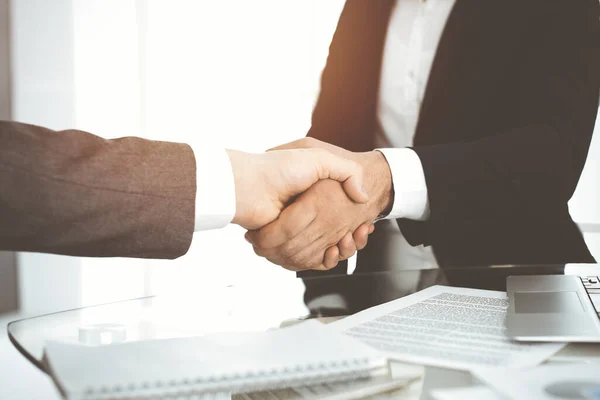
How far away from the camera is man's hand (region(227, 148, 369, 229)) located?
97cm

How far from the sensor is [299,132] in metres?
2.44

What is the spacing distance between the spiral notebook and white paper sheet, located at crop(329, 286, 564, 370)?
8 cm

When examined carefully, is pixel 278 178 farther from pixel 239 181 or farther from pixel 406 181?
pixel 406 181

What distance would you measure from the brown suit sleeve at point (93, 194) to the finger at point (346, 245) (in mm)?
464

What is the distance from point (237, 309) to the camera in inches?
32.6

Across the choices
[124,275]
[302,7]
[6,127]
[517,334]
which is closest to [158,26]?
[302,7]

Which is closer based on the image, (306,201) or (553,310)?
(553,310)

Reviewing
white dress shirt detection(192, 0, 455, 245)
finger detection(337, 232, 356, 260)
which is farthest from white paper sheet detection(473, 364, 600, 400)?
white dress shirt detection(192, 0, 455, 245)

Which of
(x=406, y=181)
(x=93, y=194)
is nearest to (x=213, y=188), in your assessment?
(x=93, y=194)

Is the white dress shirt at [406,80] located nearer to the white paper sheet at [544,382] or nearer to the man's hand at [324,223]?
the man's hand at [324,223]

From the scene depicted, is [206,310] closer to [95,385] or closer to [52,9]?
[95,385]

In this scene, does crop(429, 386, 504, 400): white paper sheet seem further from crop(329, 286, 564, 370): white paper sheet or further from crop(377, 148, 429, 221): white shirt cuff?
crop(377, 148, 429, 221): white shirt cuff

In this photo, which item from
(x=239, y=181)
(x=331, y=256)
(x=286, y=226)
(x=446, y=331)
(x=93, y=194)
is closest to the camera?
(x=446, y=331)

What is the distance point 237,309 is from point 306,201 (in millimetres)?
305
